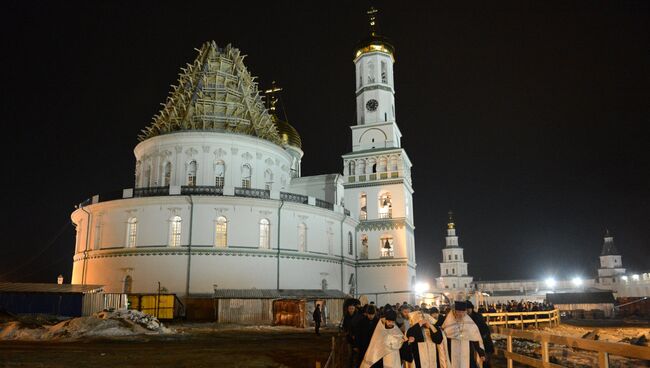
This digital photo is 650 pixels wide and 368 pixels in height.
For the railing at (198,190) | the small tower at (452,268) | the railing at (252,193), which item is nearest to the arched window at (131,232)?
the railing at (198,190)

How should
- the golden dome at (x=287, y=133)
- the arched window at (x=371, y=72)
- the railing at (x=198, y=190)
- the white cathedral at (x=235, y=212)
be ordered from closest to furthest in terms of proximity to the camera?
the white cathedral at (x=235, y=212) → the railing at (x=198, y=190) → the arched window at (x=371, y=72) → the golden dome at (x=287, y=133)

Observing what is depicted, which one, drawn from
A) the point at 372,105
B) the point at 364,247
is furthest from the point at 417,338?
the point at 372,105

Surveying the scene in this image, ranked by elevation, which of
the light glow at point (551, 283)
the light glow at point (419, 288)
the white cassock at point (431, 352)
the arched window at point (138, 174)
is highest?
the arched window at point (138, 174)

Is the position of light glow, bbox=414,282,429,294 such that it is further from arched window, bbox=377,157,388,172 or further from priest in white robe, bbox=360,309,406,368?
priest in white robe, bbox=360,309,406,368

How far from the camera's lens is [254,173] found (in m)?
44.4

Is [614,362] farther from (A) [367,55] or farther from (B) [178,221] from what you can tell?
(A) [367,55]

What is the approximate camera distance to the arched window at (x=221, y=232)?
39.1 m

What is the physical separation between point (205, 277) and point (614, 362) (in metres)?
26.9

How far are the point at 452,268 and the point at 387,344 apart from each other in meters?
102

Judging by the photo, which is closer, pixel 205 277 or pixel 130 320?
pixel 130 320

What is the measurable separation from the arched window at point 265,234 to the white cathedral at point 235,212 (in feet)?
0.25

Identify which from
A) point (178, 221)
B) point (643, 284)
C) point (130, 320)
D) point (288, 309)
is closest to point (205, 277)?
point (178, 221)

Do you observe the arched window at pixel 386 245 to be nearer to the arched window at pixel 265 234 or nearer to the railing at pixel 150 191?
the arched window at pixel 265 234

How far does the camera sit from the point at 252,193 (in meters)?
41.0
